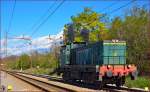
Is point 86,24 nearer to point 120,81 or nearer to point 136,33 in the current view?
point 136,33

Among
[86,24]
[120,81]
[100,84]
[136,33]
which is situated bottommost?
[100,84]

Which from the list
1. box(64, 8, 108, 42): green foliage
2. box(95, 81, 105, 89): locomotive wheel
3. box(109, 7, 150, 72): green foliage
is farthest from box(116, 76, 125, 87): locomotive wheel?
box(64, 8, 108, 42): green foliage

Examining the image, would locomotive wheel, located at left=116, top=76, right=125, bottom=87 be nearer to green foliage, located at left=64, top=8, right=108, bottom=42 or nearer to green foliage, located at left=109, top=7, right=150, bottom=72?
green foliage, located at left=109, top=7, right=150, bottom=72

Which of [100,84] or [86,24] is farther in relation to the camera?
[86,24]

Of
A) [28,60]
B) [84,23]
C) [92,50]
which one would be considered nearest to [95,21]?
[84,23]

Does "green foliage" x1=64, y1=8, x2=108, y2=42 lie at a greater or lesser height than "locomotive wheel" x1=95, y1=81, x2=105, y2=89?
greater

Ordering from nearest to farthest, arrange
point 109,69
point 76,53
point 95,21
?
point 109,69
point 76,53
point 95,21

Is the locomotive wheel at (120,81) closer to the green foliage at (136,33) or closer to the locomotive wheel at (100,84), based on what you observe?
the locomotive wheel at (100,84)

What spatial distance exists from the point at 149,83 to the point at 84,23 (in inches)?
1325

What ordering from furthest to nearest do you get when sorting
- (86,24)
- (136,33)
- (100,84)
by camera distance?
(86,24) → (136,33) → (100,84)

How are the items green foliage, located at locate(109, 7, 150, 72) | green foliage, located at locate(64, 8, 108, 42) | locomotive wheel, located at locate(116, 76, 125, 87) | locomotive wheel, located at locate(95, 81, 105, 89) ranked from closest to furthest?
1. locomotive wheel, located at locate(95, 81, 105, 89)
2. locomotive wheel, located at locate(116, 76, 125, 87)
3. green foliage, located at locate(109, 7, 150, 72)
4. green foliage, located at locate(64, 8, 108, 42)

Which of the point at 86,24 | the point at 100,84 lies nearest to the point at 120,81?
the point at 100,84

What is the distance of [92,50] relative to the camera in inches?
1206

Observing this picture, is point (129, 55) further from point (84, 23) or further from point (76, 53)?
point (84, 23)
